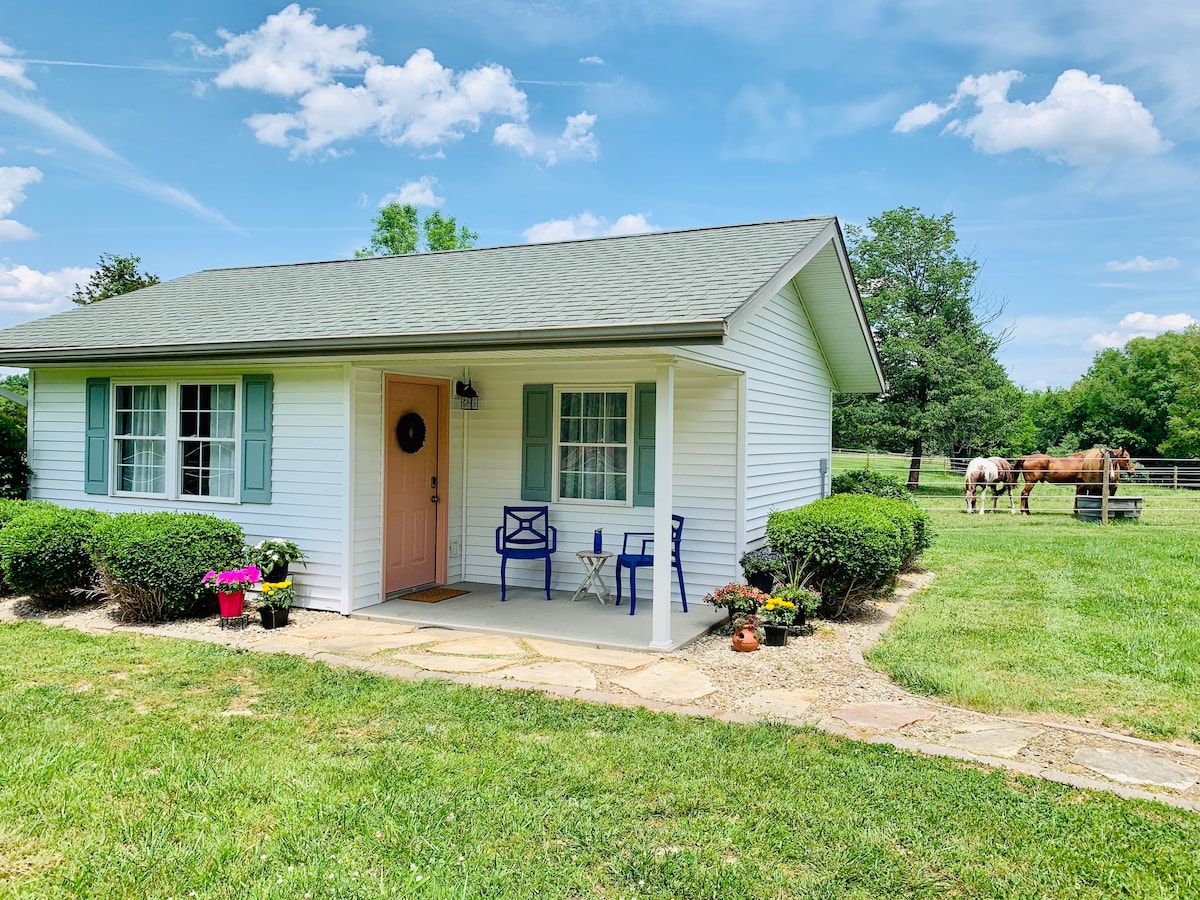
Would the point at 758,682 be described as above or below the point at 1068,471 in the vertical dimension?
below

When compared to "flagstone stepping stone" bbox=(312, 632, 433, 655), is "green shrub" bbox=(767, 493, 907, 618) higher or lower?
higher

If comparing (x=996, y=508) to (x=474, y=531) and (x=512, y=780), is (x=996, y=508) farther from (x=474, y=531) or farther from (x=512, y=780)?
(x=512, y=780)

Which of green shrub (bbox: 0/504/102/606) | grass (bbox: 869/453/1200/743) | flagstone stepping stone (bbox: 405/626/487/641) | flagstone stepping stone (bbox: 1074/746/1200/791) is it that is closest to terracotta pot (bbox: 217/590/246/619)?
green shrub (bbox: 0/504/102/606)

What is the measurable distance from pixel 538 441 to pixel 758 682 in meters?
3.75

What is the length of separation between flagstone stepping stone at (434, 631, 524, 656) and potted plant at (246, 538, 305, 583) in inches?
62.5

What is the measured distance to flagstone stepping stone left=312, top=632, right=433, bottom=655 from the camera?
6.02m

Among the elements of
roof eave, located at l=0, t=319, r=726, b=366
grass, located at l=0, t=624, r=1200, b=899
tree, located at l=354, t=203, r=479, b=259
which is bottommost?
grass, located at l=0, t=624, r=1200, b=899

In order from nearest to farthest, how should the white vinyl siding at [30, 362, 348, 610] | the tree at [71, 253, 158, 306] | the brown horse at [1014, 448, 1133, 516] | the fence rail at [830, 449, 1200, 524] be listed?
the white vinyl siding at [30, 362, 348, 610]
the brown horse at [1014, 448, 1133, 516]
the fence rail at [830, 449, 1200, 524]
the tree at [71, 253, 158, 306]

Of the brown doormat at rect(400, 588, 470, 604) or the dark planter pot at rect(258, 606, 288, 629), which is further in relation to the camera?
the brown doormat at rect(400, 588, 470, 604)

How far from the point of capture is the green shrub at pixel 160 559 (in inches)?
263

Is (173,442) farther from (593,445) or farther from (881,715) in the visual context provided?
(881,715)

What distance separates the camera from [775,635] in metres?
6.36

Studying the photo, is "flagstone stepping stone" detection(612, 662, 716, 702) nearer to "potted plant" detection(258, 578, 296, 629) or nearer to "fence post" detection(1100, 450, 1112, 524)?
"potted plant" detection(258, 578, 296, 629)

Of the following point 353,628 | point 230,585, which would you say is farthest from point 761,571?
point 230,585
